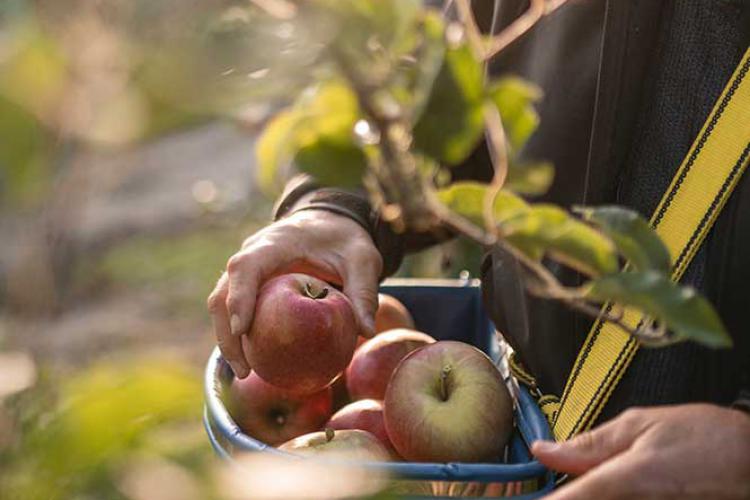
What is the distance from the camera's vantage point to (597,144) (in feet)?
4.40

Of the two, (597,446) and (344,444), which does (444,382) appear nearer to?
(344,444)

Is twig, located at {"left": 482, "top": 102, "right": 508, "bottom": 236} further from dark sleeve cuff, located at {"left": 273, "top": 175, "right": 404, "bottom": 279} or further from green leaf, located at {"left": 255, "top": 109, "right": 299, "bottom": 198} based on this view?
dark sleeve cuff, located at {"left": 273, "top": 175, "right": 404, "bottom": 279}

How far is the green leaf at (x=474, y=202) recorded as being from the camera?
0.70 metres

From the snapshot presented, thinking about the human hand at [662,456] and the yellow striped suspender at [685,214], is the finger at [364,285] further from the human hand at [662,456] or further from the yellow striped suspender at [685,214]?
the human hand at [662,456]

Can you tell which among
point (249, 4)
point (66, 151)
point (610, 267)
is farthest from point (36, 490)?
point (610, 267)

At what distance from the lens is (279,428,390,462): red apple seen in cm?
134

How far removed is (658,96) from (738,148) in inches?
5.9

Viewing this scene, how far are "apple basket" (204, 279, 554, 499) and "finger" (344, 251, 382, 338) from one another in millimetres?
210

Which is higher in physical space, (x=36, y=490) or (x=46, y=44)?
(x=46, y=44)

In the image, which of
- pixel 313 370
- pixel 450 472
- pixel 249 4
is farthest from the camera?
pixel 313 370

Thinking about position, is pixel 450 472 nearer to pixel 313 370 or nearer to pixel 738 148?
pixel 313 370

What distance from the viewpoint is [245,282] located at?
1.50 metres

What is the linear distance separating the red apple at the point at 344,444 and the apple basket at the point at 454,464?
0.30 ft

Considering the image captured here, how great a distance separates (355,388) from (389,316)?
0.17 meters
